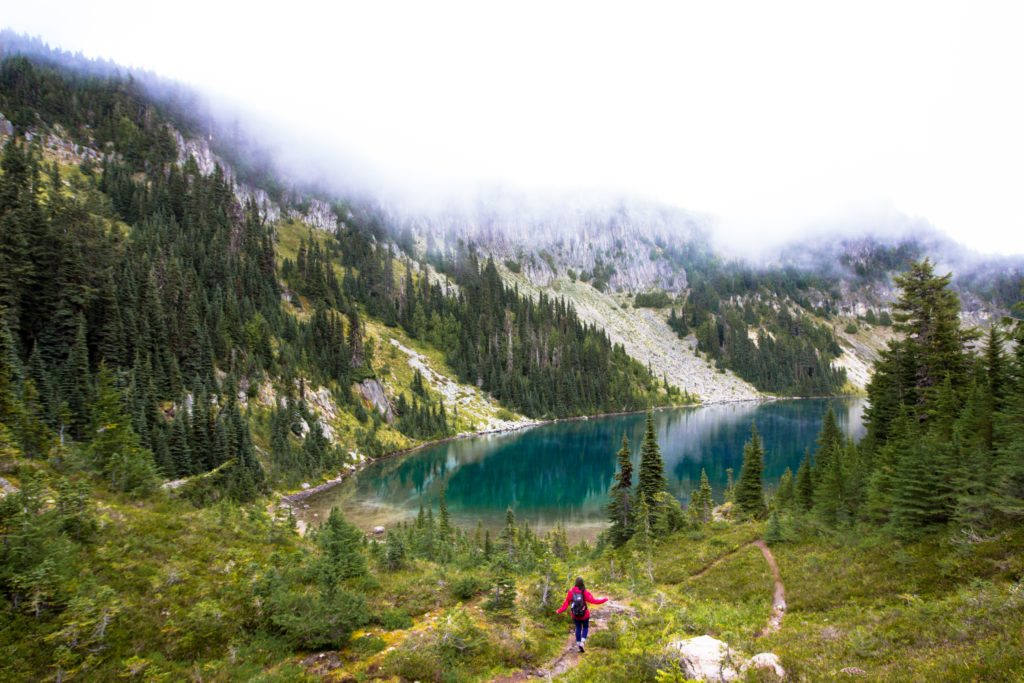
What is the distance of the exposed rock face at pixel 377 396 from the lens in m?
104

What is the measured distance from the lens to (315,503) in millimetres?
61562

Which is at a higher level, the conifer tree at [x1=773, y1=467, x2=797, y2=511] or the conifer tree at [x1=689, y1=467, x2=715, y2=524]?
the conifer tree at [x1=773, y1=467, x2=797, y2=511]

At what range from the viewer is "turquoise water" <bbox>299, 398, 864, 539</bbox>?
203 feet

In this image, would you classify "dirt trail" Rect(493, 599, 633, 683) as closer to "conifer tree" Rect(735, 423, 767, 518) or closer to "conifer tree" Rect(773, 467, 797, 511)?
"conifer tree" Rect(773, 467, 797, 511)

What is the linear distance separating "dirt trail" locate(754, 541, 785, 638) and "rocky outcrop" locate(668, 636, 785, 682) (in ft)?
17.9

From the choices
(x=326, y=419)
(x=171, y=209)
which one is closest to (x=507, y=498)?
(x=326, y=419)

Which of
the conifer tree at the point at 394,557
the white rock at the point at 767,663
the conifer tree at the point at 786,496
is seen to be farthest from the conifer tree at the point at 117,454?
the conifer tree at the point at 786,496

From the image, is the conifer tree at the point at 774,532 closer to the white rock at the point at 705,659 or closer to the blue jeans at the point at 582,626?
the blue jeans at the point at 582,626

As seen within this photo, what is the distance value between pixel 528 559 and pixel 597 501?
4272 centimetres

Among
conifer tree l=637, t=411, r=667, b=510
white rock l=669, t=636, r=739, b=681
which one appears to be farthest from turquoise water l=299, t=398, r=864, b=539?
white rock l=669, t=636, r=739, b=681

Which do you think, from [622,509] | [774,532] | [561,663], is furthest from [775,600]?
[622,509]

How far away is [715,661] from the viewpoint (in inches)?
388

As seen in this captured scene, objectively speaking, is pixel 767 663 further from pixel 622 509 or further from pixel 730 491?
pixel 730 491

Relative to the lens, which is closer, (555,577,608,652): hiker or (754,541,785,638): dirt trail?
A: (555,577,608,652): hiker
